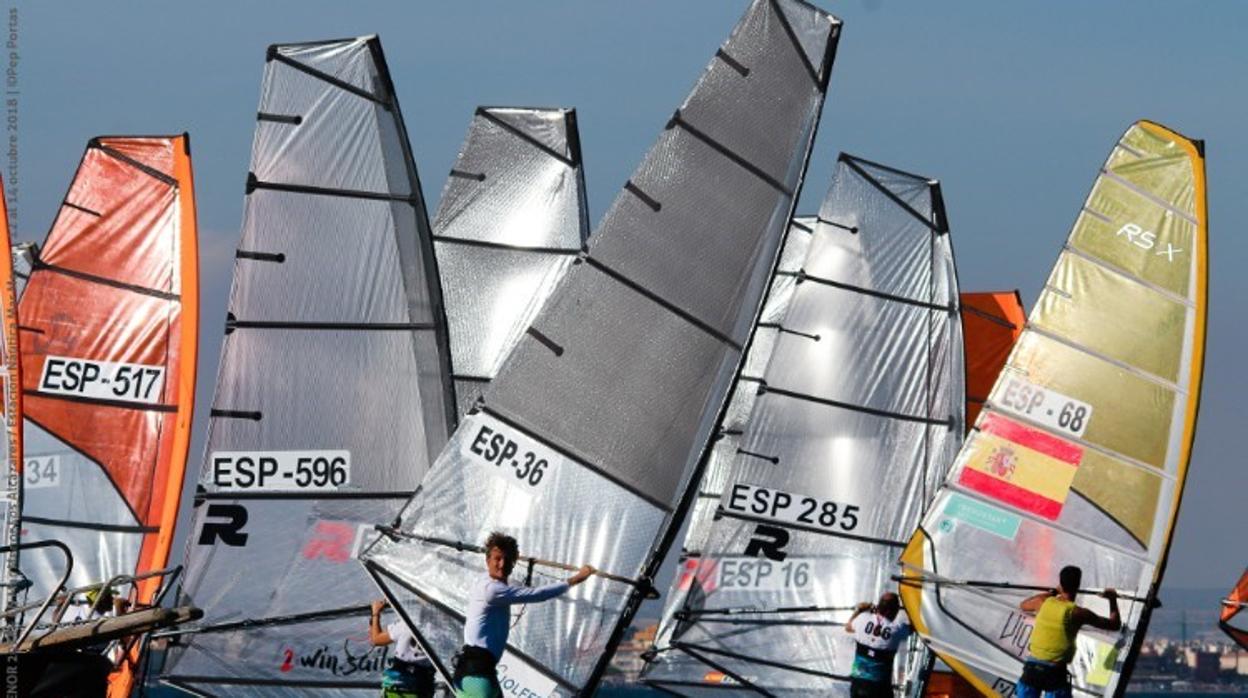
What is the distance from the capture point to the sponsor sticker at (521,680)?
17984 mm

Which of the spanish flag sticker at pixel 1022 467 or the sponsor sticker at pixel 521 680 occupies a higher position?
the spanish flag sticker at pixel 1022 467

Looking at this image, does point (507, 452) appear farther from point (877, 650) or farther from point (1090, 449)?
point (877, 650)

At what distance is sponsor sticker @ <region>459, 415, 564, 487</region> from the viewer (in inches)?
725

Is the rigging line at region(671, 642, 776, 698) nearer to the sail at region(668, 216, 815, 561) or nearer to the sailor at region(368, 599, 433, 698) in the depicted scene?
the sail at region(668, 216, 815, 561)

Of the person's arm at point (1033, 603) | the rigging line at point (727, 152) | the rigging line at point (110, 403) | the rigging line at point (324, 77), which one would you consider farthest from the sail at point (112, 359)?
the person's arm at point (1033, 603)

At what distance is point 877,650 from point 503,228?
18.4 feet

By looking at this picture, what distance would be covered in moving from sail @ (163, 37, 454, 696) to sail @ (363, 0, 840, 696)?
11.5 ft

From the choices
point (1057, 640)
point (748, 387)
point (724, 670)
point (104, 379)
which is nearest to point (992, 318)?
point (748, 387)

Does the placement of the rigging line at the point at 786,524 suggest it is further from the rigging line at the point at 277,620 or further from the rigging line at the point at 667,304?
the rigging line at the point at 667,304

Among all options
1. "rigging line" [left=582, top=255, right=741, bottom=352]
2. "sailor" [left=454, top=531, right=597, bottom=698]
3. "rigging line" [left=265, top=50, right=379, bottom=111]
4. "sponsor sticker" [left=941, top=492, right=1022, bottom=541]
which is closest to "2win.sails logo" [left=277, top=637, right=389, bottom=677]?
"rigging line" [left=582, top=255, right=741, bottom=352]

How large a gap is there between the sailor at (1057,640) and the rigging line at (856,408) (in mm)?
7172

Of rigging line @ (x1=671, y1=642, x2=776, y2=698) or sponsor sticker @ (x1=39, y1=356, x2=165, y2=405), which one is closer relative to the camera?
rigging line @ (x1=671, y1=642, x2=776, y2=698)

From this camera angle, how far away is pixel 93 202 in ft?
82.0

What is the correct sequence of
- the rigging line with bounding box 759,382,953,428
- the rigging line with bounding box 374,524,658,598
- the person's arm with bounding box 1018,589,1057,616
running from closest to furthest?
1. the rigging line with bounding box 374,524,658,598
2. the person's arm with bounding box 1018,589,1057,616
3. the rigging line with bounding box 759,382,953,428
